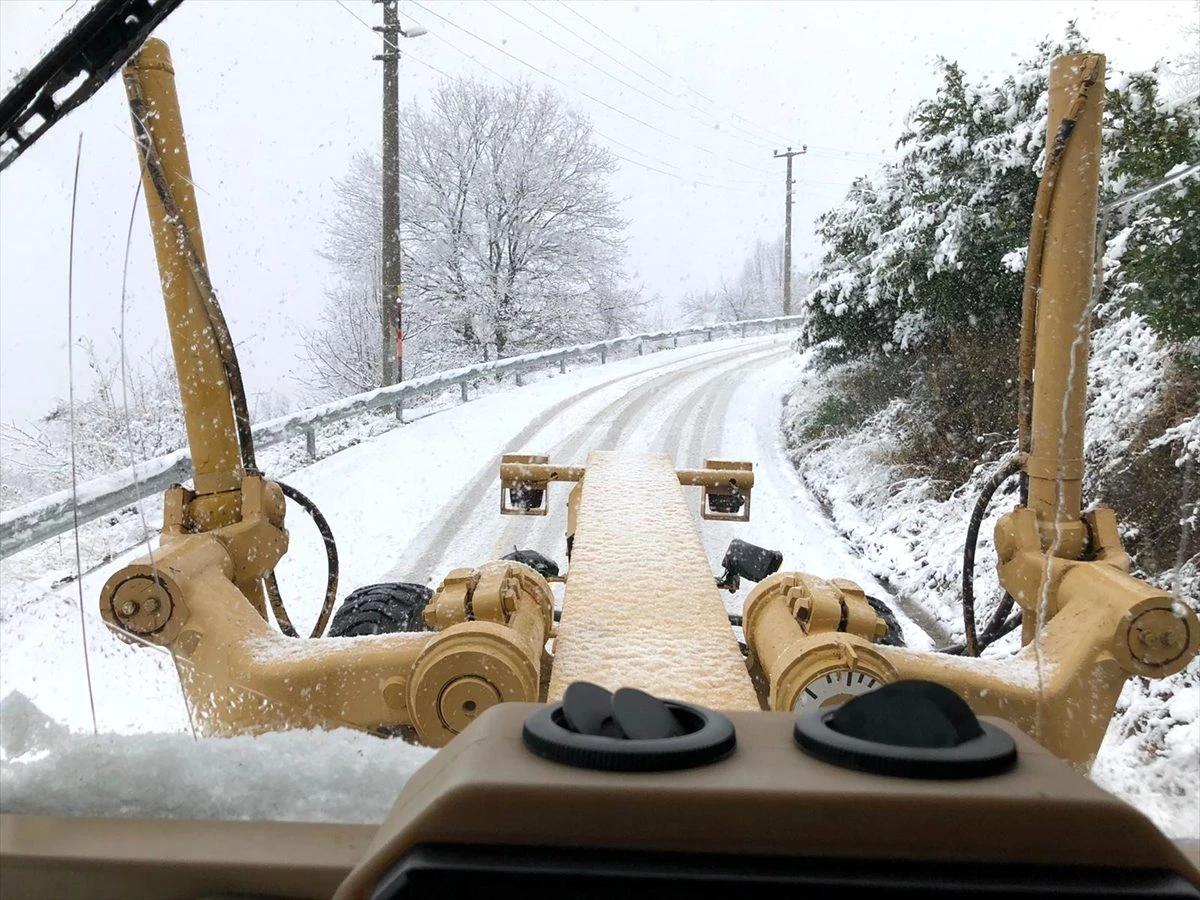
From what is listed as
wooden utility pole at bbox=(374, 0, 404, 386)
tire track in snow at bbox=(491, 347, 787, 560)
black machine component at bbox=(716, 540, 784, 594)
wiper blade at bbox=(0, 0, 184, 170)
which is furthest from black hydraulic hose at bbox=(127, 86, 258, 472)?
tire track in snow at bbox=(491, 347, 787, 560)

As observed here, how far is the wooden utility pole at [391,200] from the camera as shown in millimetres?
2673

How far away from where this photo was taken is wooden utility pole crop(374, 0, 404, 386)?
2.67 m

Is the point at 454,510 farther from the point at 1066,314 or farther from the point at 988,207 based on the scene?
the point at 1066,314

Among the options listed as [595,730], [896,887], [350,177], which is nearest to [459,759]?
[595,730]

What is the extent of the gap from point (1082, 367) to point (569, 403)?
1113 cm

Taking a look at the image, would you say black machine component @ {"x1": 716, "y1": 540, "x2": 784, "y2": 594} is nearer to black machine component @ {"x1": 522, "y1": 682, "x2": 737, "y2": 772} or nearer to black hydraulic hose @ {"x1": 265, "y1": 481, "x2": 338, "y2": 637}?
black hydraulic hose @ {"x1": 265, "y1": 481, "x2": 338, "y2": 637}

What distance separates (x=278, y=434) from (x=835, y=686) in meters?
7.09

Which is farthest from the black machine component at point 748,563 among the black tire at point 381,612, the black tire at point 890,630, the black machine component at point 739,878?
the black machine component at point 739,878

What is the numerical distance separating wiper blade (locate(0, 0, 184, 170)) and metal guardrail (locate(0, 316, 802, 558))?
0.49 meters

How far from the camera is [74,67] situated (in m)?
1.20

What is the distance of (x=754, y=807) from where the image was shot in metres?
0.70

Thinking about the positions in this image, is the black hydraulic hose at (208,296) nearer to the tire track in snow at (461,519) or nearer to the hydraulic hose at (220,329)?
the hydraulic hose at (220,329)

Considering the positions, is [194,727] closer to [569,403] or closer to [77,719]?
[77,719]

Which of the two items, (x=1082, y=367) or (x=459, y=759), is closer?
(x=459, y=759)
